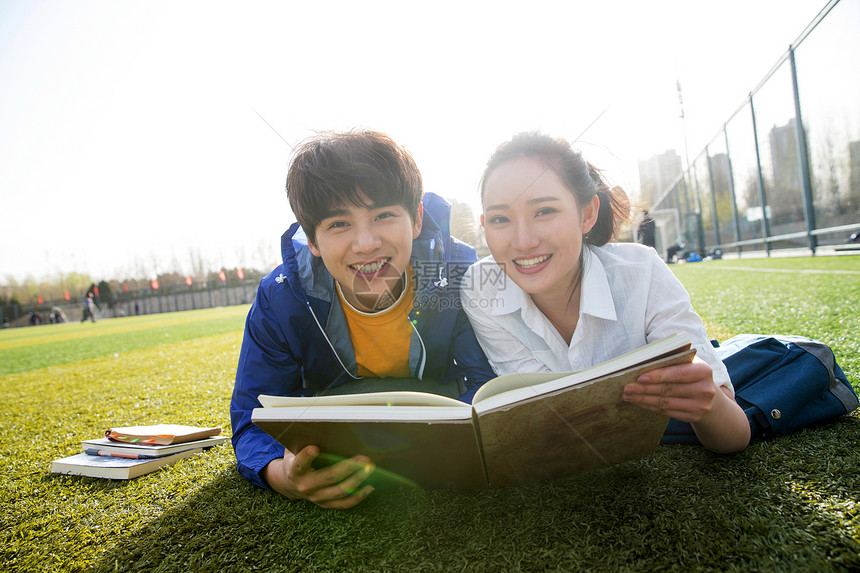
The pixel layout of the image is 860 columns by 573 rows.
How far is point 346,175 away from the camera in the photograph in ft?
5.95

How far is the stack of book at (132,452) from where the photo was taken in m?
1.89

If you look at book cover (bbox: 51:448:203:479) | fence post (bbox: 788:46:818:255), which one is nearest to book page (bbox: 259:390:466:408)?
book cover (bbox: 51:448:203:479)

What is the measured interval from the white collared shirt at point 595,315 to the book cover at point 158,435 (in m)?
1.44

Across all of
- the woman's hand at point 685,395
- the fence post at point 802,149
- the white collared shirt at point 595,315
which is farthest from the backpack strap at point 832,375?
the fence post at point 802,149

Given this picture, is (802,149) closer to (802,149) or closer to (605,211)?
→ (802,149)

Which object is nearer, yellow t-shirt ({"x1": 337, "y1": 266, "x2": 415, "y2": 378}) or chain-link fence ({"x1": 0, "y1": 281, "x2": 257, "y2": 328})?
yellow t-shirt ({"x1": 337, "y1": 266, "x2": 415, "y2": 378})

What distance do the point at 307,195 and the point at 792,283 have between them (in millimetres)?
6074

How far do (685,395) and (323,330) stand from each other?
1.40 m

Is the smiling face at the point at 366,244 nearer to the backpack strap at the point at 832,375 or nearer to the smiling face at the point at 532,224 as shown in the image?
the smiling face at the point at 532,224

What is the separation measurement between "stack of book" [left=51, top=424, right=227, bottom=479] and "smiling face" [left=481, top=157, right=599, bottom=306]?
1.68 m

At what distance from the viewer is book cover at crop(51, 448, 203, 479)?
1.87m

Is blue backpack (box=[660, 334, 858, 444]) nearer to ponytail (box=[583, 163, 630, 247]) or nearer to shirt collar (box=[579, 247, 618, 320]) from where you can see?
shirt collar (box=[579, 247, 618, 320])

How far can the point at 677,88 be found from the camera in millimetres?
33625

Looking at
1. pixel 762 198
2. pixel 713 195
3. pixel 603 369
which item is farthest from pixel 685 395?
pixel 713 195
